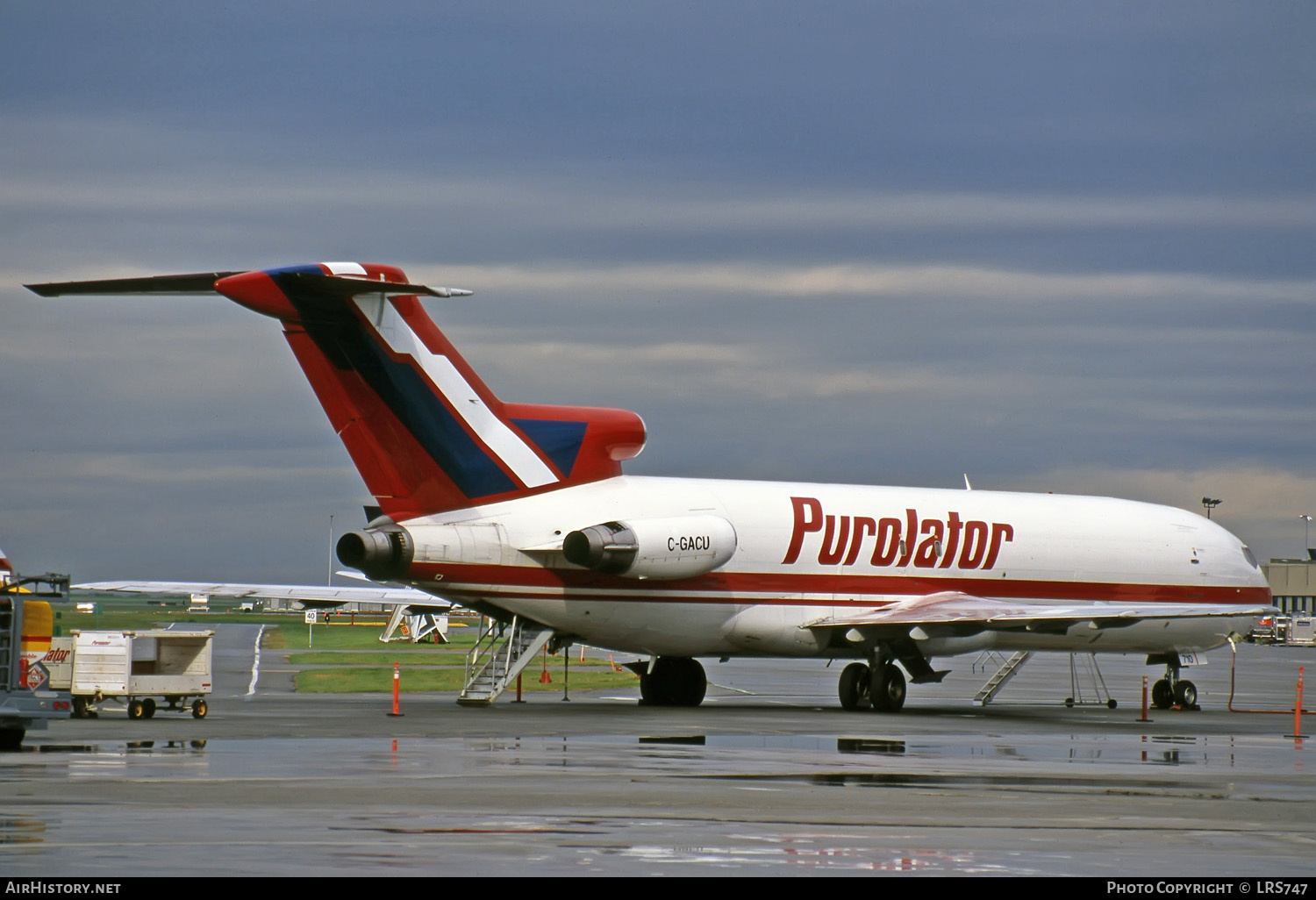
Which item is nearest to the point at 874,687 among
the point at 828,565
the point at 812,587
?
the point at 812,587

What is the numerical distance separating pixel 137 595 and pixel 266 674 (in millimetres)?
11691

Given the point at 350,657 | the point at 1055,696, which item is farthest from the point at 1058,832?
the point at 350,657

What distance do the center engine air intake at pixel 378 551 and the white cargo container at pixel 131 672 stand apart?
298 centimetres

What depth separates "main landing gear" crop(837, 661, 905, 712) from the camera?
37.9m

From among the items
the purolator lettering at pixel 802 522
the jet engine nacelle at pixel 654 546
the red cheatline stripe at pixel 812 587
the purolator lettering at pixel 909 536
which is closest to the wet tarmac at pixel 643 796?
the red cheatline stripe at pixel 812 587

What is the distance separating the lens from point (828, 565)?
1515 inches

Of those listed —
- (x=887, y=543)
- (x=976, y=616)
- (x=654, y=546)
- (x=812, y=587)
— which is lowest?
(x=976, y=616)

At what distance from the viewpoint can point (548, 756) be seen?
2336 cm

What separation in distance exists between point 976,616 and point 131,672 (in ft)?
55.2

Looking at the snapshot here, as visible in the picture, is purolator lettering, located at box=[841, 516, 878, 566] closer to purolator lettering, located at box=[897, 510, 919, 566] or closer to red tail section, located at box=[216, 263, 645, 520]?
purolator lettering, located at box=[897, 510, 919, 566]

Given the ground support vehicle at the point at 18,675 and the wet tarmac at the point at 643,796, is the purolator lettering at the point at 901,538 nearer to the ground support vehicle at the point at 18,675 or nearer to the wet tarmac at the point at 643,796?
the wet tarmac at the point at 643,796

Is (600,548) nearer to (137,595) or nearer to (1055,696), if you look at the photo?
(137,595)

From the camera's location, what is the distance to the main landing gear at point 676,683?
128 feet

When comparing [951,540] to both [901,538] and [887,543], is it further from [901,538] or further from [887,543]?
[887,543]
